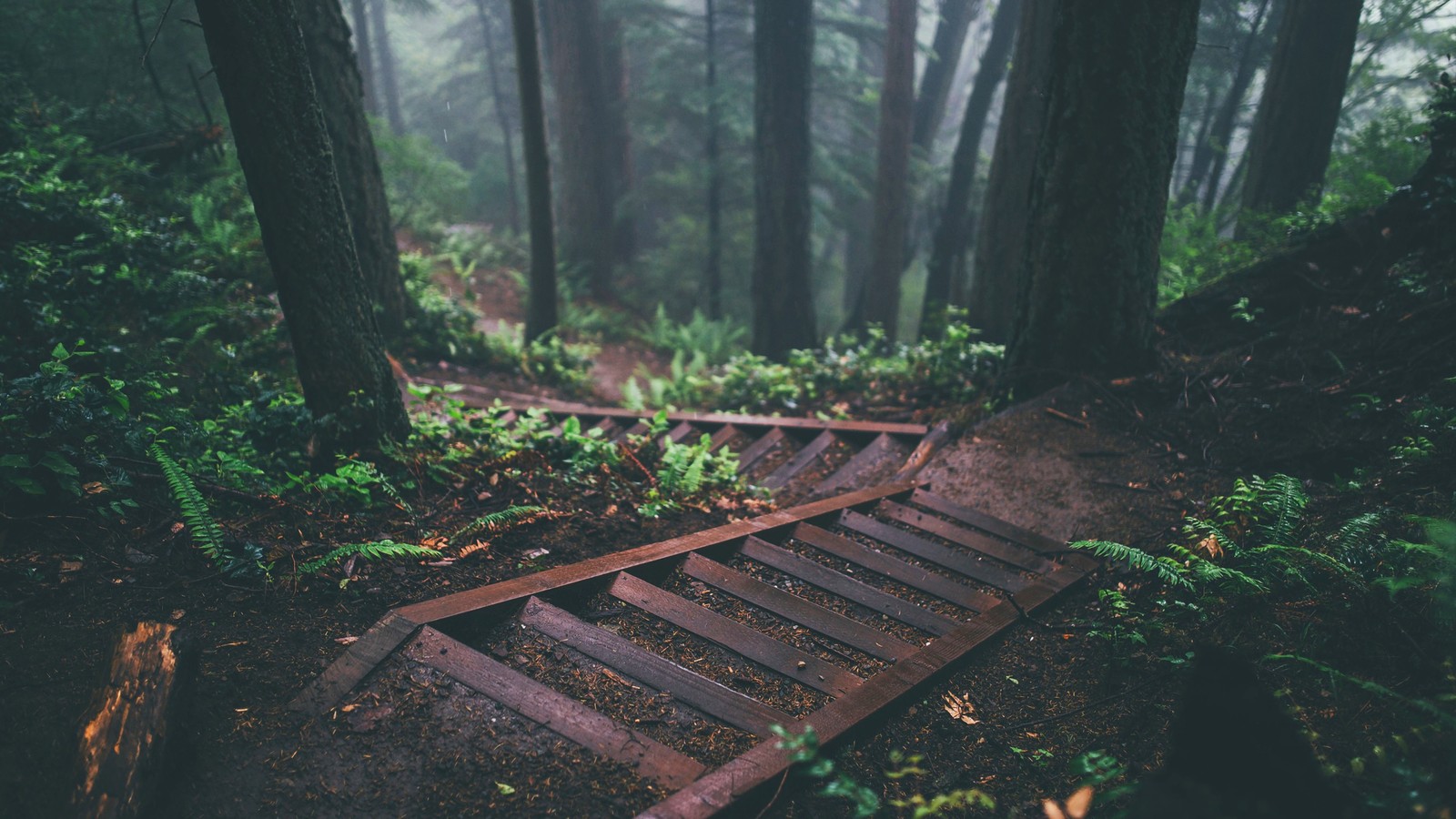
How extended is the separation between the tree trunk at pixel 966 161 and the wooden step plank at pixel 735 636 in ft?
37.3

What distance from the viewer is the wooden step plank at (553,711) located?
2496 mm

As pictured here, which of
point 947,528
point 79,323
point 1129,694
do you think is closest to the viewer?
point 1129,694

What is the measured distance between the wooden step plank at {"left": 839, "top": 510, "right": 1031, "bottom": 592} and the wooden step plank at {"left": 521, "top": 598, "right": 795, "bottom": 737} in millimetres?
1873

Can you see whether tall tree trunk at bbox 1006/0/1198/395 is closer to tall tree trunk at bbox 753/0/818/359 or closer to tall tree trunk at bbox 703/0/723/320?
tall tree trunk at bbox 753/0/818/359

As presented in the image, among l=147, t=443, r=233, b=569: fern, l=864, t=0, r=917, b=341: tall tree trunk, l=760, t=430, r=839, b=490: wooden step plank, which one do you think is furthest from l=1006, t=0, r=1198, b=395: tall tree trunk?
l=864, t=0, r=917, b=341: tall tree trunk

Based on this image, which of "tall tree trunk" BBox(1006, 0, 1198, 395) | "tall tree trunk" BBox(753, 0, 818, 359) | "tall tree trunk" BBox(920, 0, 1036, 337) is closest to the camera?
"tall tree trunk" BBox(1006, 0, 1198, 395)

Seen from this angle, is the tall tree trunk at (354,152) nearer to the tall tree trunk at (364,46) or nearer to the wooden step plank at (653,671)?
the wooden step plank at (653,671)

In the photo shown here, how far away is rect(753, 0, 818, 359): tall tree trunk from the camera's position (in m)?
12.0

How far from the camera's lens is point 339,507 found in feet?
13.5

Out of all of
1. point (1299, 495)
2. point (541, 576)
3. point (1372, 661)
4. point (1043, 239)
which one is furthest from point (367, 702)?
point (1043, 239)

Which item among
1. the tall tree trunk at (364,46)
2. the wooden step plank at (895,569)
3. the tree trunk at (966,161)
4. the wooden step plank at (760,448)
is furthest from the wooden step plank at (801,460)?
the tall tree trunk at (364,46)

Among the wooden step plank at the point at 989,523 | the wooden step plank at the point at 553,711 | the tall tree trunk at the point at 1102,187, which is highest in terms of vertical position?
the tall tree trunk at the point at 1102,187

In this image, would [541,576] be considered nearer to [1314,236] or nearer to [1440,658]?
[1440,658]

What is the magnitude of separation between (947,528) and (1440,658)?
2424mm
